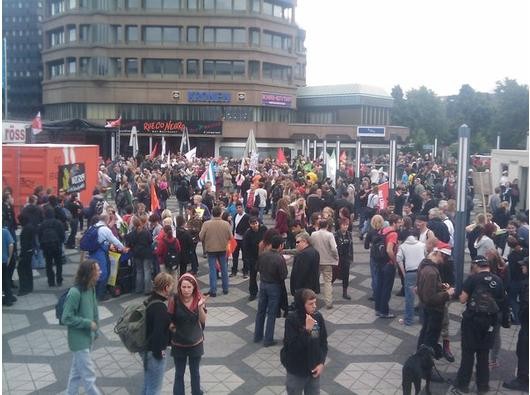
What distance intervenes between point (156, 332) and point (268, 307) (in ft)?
9.28

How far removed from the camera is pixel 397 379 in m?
7.04

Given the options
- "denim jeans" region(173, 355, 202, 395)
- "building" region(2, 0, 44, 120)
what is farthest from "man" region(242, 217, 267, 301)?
"building" region(2, 0, 44, 120)

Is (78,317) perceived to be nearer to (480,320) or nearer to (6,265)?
(480,320)

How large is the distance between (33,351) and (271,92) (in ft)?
175

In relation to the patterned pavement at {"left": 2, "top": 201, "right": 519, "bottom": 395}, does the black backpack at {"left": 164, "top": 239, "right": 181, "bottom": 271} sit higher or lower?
higher

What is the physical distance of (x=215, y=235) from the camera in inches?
412

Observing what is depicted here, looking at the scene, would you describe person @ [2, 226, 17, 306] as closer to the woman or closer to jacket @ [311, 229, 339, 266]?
the woman

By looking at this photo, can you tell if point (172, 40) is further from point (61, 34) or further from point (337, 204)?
point (337, 204)

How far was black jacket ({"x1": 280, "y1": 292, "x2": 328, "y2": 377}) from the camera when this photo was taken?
17.2 feet

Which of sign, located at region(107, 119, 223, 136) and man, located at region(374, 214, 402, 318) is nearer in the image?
man, located at region(374, 214, 402, 318)

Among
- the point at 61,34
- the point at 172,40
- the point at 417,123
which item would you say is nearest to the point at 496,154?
the point at 172,40

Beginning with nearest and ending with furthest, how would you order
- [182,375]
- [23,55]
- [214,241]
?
[182,375] < [214,241] < [23,55]

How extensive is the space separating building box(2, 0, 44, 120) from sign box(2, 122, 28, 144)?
93.0 meters

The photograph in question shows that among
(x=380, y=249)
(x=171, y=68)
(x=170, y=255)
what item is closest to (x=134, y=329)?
(x=170, y=255)
